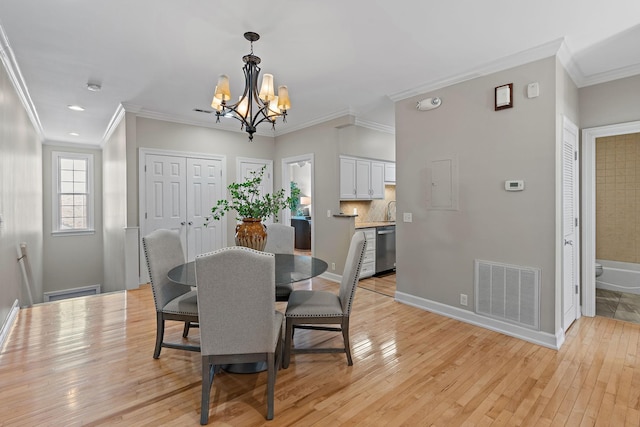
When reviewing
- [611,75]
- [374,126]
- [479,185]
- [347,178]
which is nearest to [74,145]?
[347,178]

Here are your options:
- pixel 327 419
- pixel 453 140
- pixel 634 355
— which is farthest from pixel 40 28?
pixel 634 355

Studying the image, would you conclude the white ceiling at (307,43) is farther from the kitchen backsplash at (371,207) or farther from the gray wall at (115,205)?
the kitchen backsplash at (371,207)

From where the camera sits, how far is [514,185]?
2.95 m

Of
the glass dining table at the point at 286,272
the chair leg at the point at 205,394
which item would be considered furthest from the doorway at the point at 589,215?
the chair leg at the point at 205,394

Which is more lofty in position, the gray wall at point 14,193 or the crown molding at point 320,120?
the crown molding at point 320,120

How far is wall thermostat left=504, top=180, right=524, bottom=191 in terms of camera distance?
115 inches

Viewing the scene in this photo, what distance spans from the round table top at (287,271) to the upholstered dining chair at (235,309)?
0.29 metres

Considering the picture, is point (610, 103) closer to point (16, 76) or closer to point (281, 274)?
point (281, 274)

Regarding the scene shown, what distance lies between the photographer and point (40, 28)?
249cm

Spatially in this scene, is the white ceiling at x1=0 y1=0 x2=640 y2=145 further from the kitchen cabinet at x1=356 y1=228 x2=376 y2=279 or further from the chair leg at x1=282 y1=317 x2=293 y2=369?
the chair leg at x1=282 y1=317 x2=293 y2=369

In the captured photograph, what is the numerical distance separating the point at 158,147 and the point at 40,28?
7.74ft

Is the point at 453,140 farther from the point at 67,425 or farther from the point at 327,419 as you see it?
the point at 67,425

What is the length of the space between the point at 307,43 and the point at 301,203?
22.9 ft

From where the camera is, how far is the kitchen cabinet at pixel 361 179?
5039 mm
